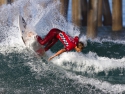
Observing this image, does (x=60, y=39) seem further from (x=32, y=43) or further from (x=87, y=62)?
(x=87, y=62)

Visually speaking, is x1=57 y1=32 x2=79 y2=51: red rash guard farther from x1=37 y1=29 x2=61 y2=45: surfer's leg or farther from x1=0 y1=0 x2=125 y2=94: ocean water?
x1=0 y1=0 x2=125 y2=94: ocean water

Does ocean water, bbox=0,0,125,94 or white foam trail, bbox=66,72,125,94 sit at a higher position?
ocean water, bbox=0,0,125,94

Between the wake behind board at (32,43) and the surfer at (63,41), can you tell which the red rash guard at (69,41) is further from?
the wake behind board at (32,43)

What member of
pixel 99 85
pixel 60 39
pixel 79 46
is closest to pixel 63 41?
pixel 60 39

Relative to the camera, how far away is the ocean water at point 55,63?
8.80 metres

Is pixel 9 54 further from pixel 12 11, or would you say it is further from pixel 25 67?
pixel 12 11

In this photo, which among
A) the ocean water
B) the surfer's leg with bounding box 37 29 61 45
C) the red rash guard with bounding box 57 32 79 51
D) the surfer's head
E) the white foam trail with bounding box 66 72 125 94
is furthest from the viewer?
the surfer's leg with bounding box 37 29 61 45

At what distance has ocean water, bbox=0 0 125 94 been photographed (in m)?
8.80

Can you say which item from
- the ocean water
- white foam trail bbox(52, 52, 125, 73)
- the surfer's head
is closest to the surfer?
the surfer's head

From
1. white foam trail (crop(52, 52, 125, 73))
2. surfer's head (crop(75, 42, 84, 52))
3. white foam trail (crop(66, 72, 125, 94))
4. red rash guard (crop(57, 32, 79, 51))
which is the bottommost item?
white foam trail (crop(66, 72, 125, 94))

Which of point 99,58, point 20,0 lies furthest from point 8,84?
point 20,0

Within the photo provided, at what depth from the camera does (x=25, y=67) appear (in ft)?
32.3

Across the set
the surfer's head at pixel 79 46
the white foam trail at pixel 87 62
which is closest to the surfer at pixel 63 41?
the surfer's head at pixel 79 46

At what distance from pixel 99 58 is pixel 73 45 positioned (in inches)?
54.7
